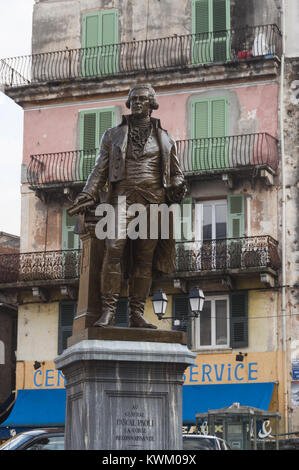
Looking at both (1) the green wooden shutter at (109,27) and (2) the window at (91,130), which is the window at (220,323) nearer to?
(2) the window at (91,130)

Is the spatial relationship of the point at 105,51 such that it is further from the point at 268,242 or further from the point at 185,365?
the point at 185,365

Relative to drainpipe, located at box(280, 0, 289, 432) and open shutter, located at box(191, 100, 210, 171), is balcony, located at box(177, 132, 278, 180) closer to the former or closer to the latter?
open shutter, located at box(191, 100, 210, 171)

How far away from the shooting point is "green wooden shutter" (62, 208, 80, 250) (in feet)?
119

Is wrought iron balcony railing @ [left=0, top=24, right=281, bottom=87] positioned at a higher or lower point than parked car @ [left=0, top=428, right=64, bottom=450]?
higher

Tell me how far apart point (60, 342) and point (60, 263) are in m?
2.52

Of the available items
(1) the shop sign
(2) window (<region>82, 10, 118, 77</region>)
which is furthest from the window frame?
(2) window (<region>82, 10, 118, 77</region>)

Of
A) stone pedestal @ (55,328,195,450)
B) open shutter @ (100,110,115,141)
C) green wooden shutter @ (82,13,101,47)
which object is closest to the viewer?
stone pedestal @ (55,328,195,450)

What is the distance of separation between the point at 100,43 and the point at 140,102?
80.4ft

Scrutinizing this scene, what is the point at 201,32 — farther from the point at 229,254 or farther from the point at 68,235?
the point at 68,235

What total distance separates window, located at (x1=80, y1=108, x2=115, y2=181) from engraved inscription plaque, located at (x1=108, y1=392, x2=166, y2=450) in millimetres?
24078

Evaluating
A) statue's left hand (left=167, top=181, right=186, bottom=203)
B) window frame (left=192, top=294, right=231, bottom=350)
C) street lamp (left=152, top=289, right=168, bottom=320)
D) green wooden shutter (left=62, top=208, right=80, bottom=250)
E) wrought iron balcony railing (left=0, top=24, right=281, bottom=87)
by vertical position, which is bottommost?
statue's left hand (left=167, top=181, right=186, bottom=203)

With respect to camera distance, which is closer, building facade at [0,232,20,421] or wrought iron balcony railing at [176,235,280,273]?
wrought iron balcony railing at [176,235,280,273]

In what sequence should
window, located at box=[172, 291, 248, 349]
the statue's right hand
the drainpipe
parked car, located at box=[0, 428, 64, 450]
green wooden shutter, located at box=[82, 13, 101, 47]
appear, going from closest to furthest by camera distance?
the statue's right hand, parked car, located at box=[0, 428, 64, 450], the drainpipe, window, located at box=[172, 291, 248, 349], green wooden shutter, located at box=[82, 13, 101, 47]

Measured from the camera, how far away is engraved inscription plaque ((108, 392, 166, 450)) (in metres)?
12.3
